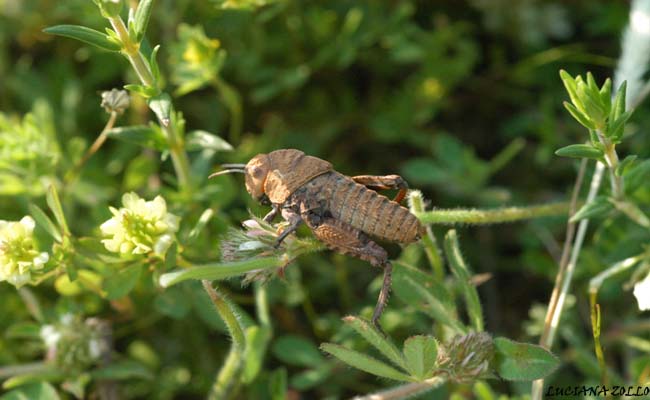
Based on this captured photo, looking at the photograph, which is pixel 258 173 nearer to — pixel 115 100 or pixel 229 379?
pixel 115 100

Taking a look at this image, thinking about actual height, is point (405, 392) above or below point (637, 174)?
below

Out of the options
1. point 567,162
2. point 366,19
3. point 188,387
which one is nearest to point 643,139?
point 567,162

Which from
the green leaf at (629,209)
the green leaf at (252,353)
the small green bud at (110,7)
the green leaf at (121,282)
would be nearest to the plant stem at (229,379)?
the green leaf at (252,353)

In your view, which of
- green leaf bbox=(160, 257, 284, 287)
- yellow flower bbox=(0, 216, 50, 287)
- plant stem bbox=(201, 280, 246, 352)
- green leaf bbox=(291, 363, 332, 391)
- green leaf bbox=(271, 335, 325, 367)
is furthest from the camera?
green leaf bbox=(271, 335, 325, 367)

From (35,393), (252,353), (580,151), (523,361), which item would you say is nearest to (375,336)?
(523,361)

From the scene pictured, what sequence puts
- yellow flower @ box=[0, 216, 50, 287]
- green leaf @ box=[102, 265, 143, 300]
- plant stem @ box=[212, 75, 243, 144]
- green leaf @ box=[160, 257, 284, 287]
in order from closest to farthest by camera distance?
green leaf @ box=[160, 257, 284, 287] < yellow flower @ box=[0, 216, 50, 287] < green leaf @ box=[102, 265, 143, 300] < plant stem @ box=[212, 75, 243, 144]

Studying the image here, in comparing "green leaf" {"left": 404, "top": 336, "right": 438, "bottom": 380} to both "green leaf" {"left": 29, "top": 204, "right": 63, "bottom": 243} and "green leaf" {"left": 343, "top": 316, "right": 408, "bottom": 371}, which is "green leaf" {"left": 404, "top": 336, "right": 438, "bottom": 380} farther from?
"green leaf" {"left": 29, "top": 204, "right": 63, "bottom": 243}

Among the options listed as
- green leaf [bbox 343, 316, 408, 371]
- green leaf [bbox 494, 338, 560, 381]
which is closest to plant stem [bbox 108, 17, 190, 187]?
green leaf [bbox 343, 316, 408, 371]
